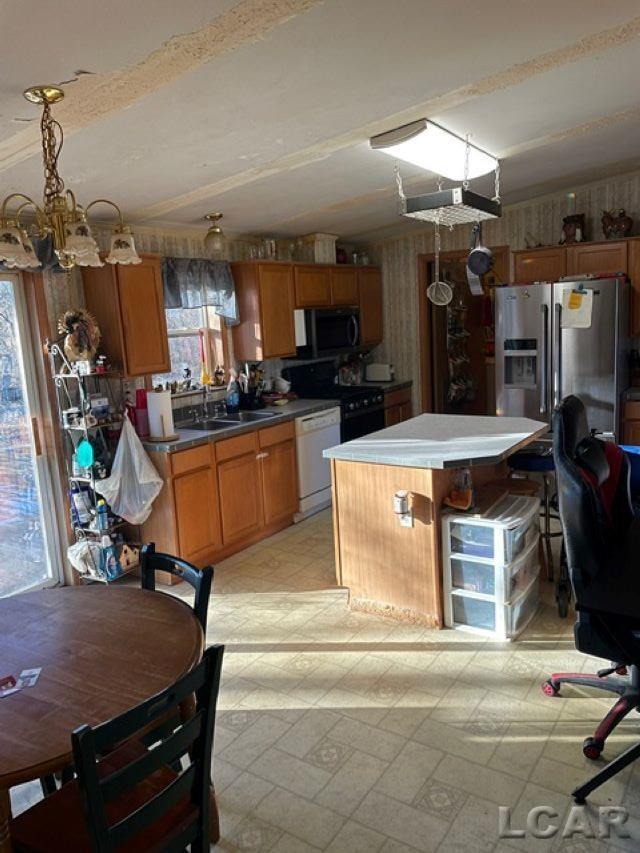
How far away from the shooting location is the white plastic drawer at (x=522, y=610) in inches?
124

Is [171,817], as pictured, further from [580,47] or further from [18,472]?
[580,47]

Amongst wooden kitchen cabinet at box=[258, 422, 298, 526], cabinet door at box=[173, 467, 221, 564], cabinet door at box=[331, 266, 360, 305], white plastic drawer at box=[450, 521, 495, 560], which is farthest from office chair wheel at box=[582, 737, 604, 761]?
cabinet door at box=[331, 266, 360, 305]

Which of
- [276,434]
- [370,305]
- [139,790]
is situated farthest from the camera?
[370,305]

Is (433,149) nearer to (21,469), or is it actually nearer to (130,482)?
(130,482)

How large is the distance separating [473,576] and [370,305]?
3782 mm

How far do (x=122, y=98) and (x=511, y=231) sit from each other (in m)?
4.21

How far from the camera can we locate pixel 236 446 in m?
4.46

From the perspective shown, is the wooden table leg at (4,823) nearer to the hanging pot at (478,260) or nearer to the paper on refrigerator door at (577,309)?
the hanging pot at (478,260)

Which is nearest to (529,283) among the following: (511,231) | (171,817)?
(511,231)

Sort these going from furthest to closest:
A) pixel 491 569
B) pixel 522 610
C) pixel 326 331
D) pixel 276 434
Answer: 1. pixel 326 331
2. pixel 276 434
3. pixel 522 610
4. pixel 491 569

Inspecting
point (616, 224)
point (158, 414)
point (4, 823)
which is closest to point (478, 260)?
point (616, 224)

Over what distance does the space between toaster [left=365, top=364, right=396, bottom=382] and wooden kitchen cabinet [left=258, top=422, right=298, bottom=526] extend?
183 cm

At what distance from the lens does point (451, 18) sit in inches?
89.7

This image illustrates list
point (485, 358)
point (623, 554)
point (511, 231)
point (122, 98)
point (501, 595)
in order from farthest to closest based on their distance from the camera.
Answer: point (485, 358)
point (511, 231)
point (501, 595)
point (122, 98)
point (623, 554)
